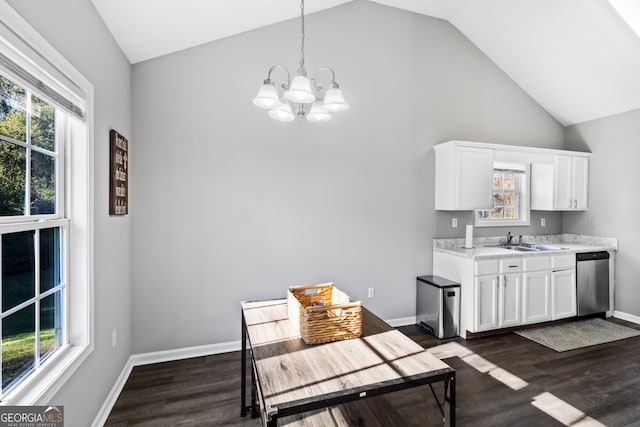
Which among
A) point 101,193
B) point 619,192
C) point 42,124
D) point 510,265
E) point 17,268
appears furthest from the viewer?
point 619,192

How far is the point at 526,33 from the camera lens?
3746mm

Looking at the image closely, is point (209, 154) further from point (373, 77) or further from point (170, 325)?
point (373, 77)

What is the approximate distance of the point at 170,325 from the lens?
3.00 meters

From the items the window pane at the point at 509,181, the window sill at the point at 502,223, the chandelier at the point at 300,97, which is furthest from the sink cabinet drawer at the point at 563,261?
the chandelier at the point at 300,97

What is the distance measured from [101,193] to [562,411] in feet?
11.4

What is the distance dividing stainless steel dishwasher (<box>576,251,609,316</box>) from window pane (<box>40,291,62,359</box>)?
5.07 m

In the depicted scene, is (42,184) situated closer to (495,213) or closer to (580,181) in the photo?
(495,213)

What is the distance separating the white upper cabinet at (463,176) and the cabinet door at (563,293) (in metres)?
1.20

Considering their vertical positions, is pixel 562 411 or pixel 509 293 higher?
pixel 509 293

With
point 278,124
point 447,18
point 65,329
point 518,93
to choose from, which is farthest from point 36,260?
point 518,93

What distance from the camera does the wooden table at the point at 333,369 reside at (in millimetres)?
1146

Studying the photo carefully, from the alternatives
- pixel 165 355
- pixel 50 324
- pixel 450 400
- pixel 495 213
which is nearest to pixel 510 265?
pixel 495 213

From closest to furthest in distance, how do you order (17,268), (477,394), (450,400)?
(450,400)
(17,268)
(477,394)

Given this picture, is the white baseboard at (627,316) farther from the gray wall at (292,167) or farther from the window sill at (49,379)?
the window sill at (49,379)
